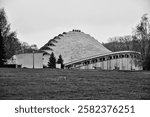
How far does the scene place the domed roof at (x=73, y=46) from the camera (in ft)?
219

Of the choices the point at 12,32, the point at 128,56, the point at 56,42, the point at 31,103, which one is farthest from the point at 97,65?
the point at 31,103

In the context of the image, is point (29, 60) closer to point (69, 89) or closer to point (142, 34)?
point (142, 34)

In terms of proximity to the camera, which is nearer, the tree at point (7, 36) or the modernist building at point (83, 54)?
the tree at point (7, 36)

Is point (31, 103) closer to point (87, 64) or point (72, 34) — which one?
point (87, 64)

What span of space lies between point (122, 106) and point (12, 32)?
2582cm

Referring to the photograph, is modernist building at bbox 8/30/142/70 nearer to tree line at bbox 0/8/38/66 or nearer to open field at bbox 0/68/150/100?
tree line at bbox 0/8/38/66

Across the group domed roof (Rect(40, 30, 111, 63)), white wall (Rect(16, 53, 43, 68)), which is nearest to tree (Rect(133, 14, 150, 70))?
white wall (Rect(16, 53, 43, 68))

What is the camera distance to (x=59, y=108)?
4.87 metres

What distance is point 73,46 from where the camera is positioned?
70.2 m

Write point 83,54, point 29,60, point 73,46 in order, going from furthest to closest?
point 73,46, point 83,54, point 29,60

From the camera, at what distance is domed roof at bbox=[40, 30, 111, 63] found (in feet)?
219

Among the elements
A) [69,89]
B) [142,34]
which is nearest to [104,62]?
[142,34]

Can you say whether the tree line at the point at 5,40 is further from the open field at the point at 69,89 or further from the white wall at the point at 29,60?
the open field at the point at 69,89

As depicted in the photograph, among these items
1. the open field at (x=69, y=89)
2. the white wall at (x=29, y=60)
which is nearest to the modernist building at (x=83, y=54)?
the white wall at (x=29, y=60)
